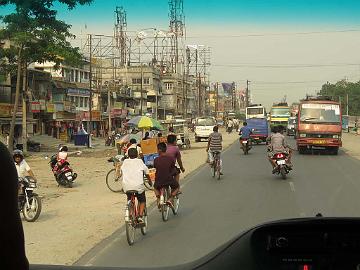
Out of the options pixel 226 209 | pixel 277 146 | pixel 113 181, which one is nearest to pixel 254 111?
pixel 277 146

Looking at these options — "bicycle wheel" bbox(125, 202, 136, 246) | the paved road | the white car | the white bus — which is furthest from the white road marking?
the white bus

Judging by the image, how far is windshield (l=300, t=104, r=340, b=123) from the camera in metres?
28.5

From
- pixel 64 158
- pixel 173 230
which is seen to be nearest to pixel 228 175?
pixel 64 158

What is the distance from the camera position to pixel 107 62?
9531cm

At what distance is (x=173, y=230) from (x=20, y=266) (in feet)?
24.2

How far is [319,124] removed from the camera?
2838 cm

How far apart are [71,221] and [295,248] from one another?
327 inches

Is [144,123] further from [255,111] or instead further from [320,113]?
[255,111]

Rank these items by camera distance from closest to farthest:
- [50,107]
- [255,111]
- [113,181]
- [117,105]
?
[113,181] → [50,107] → [255,111] → [117,105]

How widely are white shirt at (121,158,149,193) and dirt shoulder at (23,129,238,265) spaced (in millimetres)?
913

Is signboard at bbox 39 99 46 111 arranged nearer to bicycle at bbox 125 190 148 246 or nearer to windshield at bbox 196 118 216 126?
windshield at bbox 196 118 216 126

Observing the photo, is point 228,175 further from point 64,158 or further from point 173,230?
point 173,230

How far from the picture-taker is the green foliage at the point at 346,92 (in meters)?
124

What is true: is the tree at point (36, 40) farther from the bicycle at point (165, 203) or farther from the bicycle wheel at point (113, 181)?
the bicycle at point (165, 203)
